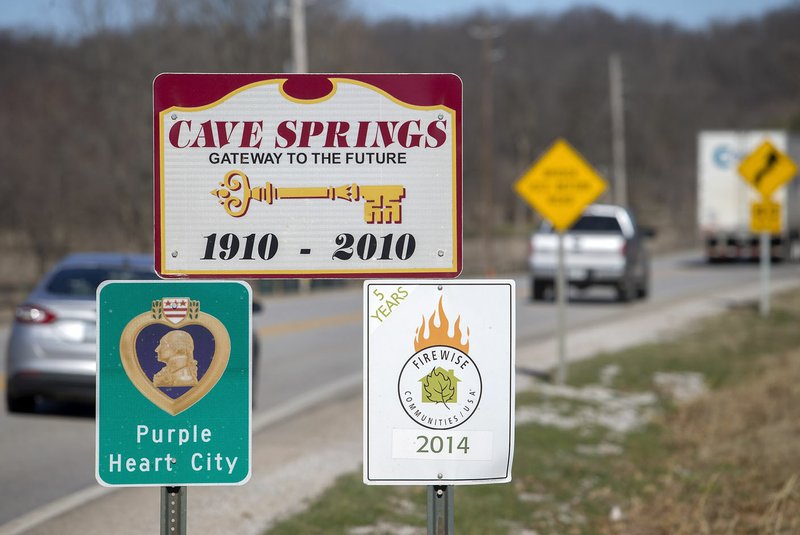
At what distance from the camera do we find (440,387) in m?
3.91

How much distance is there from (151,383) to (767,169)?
702 inches

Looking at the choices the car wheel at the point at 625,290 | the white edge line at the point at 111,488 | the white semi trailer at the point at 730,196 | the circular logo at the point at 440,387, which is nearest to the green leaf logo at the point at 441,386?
the circular logo at the point at 440,387

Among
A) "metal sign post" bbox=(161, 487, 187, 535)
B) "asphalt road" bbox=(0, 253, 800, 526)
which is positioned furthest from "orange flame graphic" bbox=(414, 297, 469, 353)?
"asphalt road" bbox=(0, 253, 800, 526)

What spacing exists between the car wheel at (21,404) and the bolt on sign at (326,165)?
7843 mm

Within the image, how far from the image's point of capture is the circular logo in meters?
3.90

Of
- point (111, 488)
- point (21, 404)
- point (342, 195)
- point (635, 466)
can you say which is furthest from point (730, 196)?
point (342, 195)

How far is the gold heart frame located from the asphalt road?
3872 millimetres

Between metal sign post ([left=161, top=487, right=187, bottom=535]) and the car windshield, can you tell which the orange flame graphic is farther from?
the car windshield

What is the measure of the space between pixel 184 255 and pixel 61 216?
32324mm

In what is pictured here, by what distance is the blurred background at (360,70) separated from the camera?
37344 mm

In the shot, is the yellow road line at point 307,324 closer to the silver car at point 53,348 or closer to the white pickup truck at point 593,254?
the white pickup truck at point 593,254

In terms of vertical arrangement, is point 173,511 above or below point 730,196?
below

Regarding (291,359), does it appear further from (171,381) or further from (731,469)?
(171,381)

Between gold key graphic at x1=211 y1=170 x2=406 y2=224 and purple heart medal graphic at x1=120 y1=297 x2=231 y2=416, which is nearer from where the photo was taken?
purple heart medal graphic at x1=120 y1=297 x2=231 y2=416
